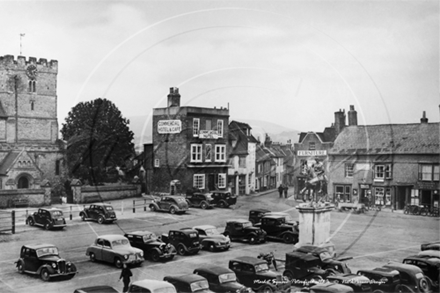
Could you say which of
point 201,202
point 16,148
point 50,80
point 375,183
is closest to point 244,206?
point 201,202

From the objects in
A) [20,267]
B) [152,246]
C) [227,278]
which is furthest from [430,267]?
[20,267]

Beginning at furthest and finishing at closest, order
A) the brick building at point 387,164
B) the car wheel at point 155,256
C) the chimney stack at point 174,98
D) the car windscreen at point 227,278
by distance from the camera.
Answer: the brick building at point 387,164 → the chimney stack at point 174,98 → the car wheel at point 155,256 → the car windscreen at point 227,278

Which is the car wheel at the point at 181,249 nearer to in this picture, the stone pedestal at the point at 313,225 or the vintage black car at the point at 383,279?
the stone pedestal at the point at 313,225

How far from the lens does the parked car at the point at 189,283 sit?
11773 millimetres

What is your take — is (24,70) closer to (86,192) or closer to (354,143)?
(86,192)

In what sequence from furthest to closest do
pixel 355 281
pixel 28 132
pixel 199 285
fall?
pixel 28 132, pixel 355 281, pixel 199 285

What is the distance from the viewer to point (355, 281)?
12.7 meters

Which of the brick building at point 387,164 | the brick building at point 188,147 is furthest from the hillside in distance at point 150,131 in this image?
the brick building at point 387,164

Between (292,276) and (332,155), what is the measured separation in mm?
20635

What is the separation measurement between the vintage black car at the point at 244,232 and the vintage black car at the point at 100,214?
5521mm

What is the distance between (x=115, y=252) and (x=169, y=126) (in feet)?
31.4

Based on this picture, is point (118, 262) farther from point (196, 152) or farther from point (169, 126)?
point (169, 126)

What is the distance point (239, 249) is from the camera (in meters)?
18.9

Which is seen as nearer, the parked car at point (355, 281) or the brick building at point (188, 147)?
the parked car at point (355, 281)
